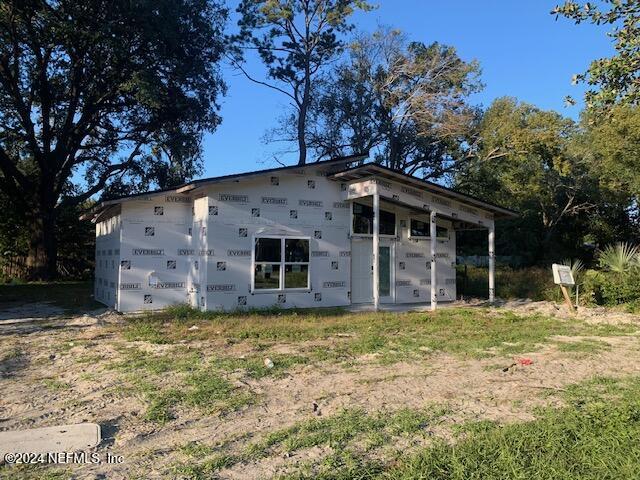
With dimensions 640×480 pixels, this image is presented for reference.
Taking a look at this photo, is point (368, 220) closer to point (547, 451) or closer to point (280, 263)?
point (280, 263)

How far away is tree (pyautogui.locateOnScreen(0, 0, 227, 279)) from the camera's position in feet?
66.6

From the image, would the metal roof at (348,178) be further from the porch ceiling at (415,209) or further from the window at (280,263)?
the window at (280,263)

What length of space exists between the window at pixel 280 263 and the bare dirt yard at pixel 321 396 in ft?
9.54

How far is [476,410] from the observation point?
5141mm

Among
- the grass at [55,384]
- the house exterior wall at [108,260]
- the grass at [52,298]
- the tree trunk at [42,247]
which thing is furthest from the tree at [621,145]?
the tree trunk at [42,247]

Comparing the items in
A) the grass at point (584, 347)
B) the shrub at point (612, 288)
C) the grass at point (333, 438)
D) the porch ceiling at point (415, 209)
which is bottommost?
the grass at point (333, 438)

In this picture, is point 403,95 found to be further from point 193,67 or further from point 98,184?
point 98,184

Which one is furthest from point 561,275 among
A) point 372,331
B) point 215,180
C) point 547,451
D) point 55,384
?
point 55,384

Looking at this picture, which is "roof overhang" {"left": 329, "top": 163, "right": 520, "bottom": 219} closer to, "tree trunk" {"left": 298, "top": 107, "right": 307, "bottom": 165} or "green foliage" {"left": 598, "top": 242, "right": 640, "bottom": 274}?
"green foliage" {"left": 598, "top": 242, "right": 640, "bottom": 274}

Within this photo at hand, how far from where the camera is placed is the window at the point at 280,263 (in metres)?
13.5

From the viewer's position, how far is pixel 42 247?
25969 millimetres

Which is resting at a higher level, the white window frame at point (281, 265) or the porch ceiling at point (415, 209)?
the porch ceiling at point (415, 209)

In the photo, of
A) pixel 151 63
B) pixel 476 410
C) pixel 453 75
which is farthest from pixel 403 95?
pixel 476 410

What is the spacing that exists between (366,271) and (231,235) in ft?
15.1
